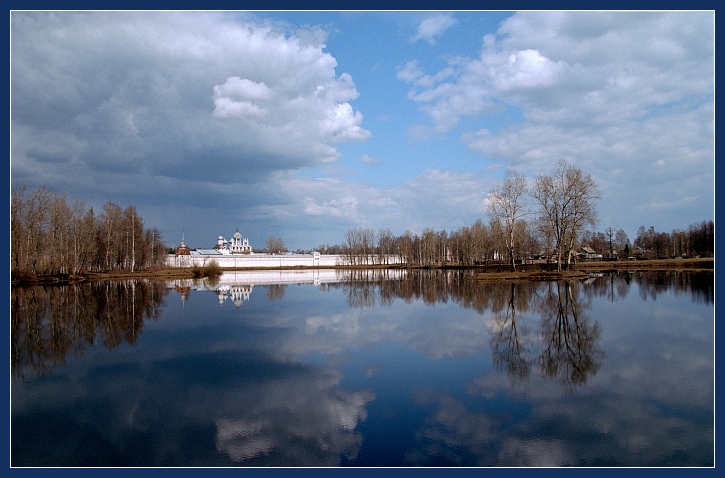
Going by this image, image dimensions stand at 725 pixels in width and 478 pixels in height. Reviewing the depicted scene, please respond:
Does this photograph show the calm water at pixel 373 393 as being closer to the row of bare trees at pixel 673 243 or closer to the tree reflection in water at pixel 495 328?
the tree reflection in water at pixel 495 328

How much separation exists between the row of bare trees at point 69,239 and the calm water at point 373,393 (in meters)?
22.9

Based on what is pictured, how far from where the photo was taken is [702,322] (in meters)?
13.9

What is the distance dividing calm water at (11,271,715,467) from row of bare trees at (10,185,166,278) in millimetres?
22861

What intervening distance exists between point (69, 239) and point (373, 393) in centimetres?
5228

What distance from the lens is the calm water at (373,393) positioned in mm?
5543

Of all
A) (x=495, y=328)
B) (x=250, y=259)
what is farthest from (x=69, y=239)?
(x=250, y=259)

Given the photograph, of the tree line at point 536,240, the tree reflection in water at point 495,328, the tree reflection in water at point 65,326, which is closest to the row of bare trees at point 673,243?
the tree line at point 536,240

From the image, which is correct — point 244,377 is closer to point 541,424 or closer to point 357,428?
point 357,428

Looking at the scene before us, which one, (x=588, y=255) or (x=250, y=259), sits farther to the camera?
(x=250, y=259)

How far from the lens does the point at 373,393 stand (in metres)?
7.52

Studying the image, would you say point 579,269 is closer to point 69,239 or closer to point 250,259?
point 69,239

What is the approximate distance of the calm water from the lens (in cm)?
554

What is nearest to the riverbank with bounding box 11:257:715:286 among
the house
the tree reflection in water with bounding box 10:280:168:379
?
the tree reflection in water with bounding box 10:280:168:379

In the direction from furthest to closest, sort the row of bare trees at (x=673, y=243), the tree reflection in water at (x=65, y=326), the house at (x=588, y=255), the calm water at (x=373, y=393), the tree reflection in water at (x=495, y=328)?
the house at (x=588, y=255) < the row of bare trees at (x=673, y=243) < the tree reflection in water at (x=65, y=326) < the tree reflection in water at (x=495, y=328) < the calm water at (x=373, y=393)
